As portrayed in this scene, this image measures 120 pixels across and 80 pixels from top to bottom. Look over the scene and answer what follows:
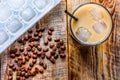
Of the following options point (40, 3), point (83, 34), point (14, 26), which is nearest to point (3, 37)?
point (14, 26)

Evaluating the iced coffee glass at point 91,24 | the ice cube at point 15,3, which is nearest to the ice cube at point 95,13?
the iced coffee glass at point 91,24

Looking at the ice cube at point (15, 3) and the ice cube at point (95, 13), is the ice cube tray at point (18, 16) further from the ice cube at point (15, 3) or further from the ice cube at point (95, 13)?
the ice cube at point (95, 13)

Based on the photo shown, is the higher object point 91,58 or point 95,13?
point 95,13

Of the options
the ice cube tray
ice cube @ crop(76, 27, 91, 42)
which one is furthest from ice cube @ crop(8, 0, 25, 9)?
ice cube @ crop(76, 27, 91, 42)

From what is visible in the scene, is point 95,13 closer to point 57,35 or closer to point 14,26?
point 57,35

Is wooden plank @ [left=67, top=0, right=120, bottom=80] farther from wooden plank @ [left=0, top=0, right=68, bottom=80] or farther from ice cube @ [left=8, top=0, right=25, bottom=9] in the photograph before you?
ice cube @ [left=8, top=0, right=25, bottom=9]

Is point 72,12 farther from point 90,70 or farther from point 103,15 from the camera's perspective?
point 90,70
